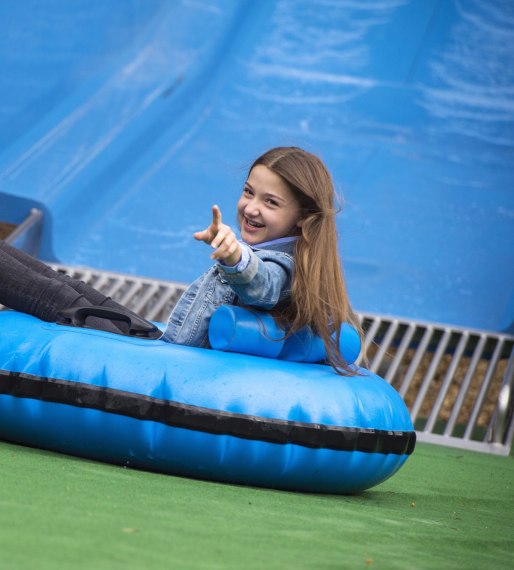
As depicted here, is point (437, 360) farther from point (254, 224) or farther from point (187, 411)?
point (187, 411)

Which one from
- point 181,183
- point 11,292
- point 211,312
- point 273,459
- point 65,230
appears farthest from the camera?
point 181,183

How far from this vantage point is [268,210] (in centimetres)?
216

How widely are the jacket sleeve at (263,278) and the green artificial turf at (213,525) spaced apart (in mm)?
365

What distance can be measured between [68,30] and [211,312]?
403 centimetres

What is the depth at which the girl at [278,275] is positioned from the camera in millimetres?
2041

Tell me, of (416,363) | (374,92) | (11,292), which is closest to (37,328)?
(11,292)

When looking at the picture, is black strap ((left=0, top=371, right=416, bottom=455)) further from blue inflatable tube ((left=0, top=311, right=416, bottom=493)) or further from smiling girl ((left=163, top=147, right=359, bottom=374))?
smiling girl ((left=163, top=147, right=359, bottom=374))

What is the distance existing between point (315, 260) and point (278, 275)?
0.36 feet

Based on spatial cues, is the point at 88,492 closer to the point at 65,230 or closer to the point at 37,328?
the point at 37,328

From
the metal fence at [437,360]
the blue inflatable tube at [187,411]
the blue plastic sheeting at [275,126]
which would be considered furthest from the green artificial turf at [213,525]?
the blue plastic sheeting at [275,126]

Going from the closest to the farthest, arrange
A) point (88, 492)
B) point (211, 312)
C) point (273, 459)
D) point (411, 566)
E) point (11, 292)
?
point (411, 566) < point (88, 492) < point (273, 459) < point (211, 312) < point (11, 292)

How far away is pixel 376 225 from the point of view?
5285mm

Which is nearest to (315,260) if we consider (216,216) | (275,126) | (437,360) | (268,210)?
(268,210)

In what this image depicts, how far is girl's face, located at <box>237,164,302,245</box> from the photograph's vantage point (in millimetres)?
2160
